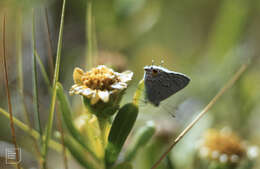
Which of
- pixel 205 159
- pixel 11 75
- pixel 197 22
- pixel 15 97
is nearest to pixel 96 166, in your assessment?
pixel 205 159

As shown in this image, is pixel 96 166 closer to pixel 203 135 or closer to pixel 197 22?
pixel 203 135

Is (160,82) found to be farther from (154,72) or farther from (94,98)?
(94,98)

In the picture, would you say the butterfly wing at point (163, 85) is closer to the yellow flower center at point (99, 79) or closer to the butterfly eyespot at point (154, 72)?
the butterfly eyespot at point (154, 72)

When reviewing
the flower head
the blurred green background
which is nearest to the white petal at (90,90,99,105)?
the flower head

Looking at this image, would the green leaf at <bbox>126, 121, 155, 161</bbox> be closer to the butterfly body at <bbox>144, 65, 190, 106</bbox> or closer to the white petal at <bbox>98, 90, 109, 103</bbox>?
the butterfly body at <bbox>144, 65, 190, 106</bbox>

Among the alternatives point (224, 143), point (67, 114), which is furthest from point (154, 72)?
point (224, 143)

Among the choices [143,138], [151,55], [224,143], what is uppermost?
[151,55]
